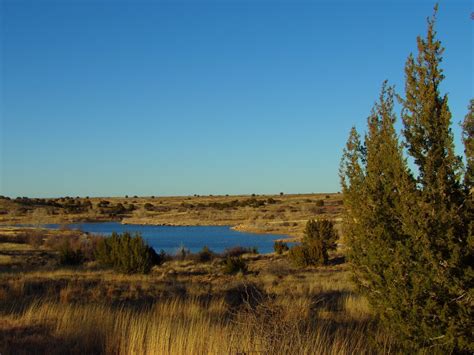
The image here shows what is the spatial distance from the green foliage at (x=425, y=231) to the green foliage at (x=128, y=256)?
46.3ft

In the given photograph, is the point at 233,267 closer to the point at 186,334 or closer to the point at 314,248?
the point at 314,248

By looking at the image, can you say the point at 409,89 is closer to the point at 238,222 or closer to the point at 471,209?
→ the point at 471,209

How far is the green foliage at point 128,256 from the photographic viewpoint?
19734mm

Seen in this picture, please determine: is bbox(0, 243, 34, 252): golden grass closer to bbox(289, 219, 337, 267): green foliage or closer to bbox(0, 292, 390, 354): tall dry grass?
bbox(289, 219, 337, 267): green foliage

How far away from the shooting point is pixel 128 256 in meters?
20.1

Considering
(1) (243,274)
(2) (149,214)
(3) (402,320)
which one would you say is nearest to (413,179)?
(3) (402,320)

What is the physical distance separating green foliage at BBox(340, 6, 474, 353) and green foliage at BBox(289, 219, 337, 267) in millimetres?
16951

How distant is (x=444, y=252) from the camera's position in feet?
19.3

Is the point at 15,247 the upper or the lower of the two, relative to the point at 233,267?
upper

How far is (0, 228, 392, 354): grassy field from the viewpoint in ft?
19.0

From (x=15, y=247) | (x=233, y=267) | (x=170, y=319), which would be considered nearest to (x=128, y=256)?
(x=233, y=267)

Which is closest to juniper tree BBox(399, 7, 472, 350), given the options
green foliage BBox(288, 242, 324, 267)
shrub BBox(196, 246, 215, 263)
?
green foliage BBox(288, 242, 324, 267)

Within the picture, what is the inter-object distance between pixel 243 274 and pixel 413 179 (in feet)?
47.4

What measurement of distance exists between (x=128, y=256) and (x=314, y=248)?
30.0 feet
